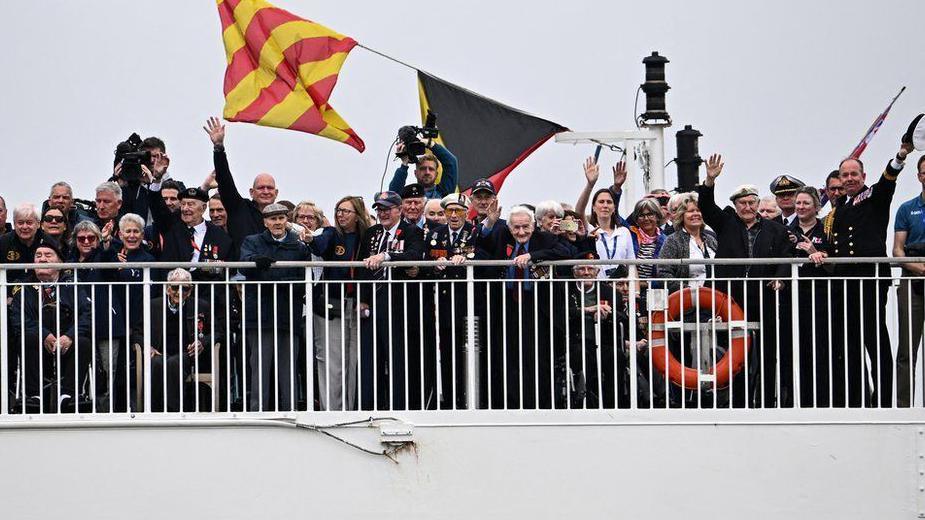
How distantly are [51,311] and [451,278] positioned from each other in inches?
128

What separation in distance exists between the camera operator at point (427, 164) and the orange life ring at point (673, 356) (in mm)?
2645

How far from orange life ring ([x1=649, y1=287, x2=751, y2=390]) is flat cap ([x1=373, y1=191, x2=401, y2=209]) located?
89.8 inches

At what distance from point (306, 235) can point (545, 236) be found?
2024 millimetres

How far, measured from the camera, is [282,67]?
54.2 feet

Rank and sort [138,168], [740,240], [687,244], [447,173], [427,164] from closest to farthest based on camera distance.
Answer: [740,240]
[687,244]
[138,168]
[427,164]
[447,173]

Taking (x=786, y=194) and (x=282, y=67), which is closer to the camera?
(x=786, y=194)

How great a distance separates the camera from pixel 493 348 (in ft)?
44.4

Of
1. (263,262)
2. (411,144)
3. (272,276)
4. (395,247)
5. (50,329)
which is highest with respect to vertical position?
(411,144)

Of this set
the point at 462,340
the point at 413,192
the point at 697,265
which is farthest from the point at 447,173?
the point at 697,265

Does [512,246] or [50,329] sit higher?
[512,246]

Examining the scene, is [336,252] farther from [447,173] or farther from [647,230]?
[647,230]

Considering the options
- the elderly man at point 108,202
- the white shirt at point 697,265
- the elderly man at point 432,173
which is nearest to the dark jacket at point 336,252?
the elderly man at point 432,173

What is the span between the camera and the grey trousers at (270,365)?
13.3 meters

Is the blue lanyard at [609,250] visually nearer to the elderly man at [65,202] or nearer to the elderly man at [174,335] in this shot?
the elderly man at [174,335]
